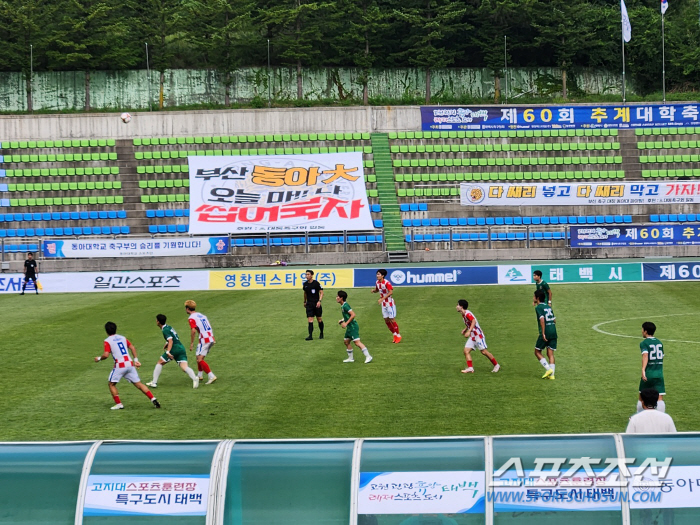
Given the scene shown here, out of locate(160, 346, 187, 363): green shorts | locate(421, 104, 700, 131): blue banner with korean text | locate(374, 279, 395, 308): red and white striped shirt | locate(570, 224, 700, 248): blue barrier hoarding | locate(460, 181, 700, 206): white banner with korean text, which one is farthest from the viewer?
locate(421, 104, 700, 131): blue banner with korean text

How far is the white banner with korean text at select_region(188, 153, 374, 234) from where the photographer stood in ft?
164

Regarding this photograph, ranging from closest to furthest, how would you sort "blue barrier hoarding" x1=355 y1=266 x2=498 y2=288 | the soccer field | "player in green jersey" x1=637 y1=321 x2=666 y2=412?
"player in green jersey" x1=637 y1=321 x2=666 y2=412 → the soccer field → "blue barrier hoarding" x1=355 y1=266 x2=498 y2=288

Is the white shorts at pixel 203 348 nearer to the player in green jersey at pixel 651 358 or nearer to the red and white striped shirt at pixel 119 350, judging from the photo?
the red and white striped shirt at pixel 119 350

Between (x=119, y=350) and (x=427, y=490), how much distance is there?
32.2 feet

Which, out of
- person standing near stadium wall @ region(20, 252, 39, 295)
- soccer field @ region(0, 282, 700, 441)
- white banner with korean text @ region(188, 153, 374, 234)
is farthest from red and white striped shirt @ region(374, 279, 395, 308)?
white banner with korean text @ region(188, 153, 374, 234)

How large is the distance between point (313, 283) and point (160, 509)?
16.3m

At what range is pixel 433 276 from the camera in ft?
126

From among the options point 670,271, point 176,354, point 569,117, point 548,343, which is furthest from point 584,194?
point 176,354

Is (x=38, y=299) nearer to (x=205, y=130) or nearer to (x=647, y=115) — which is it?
(x=205, y=130)

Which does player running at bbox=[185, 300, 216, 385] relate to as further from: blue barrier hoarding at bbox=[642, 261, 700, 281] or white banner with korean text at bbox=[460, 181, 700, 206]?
white banner with korean text at bbox=[460, 181, 700, 206]

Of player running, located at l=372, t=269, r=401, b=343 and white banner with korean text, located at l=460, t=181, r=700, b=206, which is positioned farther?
white banner with korean text, located at l=460, t=181, r=700, b=206

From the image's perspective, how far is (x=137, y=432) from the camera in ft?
51.3

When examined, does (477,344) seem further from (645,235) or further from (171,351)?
(645,235)

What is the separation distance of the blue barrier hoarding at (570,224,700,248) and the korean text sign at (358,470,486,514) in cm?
3913
